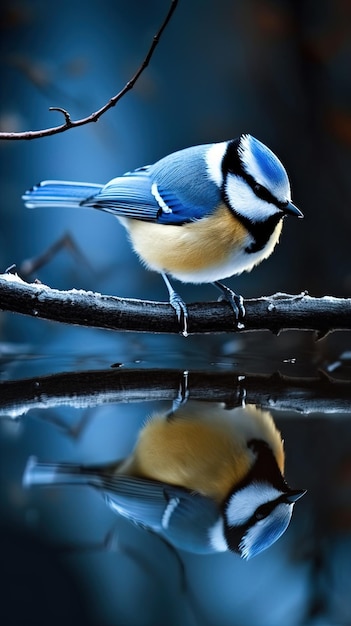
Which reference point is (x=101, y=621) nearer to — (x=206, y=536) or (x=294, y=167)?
(x=206, y=536)

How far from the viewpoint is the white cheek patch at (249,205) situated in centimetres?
114

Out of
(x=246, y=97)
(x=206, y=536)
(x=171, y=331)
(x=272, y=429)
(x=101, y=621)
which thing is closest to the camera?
(x=101, y=621)

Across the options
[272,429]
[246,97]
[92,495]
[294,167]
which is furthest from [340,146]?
[92,495]

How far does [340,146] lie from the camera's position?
6.11ft

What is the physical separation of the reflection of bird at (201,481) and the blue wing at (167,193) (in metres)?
0.35

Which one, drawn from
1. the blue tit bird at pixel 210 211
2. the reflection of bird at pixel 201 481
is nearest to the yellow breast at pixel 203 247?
the blue tit bird at pixel 210 211

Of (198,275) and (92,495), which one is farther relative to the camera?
(198,275)

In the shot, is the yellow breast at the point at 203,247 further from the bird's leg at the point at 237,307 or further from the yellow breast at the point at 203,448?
the yellow breast at the point at 203,448

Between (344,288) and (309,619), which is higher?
(309,619)

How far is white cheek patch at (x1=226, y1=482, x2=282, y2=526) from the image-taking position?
70 centimetres

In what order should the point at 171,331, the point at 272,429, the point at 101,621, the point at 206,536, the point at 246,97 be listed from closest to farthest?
the point at 101,621 → the point at 206,536 → the point at 272,429 → the point at 171,331 → the point at 246,97

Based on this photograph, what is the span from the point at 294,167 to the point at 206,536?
4.19ft

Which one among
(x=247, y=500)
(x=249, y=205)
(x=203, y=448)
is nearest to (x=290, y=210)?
(x=249, y=205)

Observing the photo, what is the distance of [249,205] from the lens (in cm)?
114
